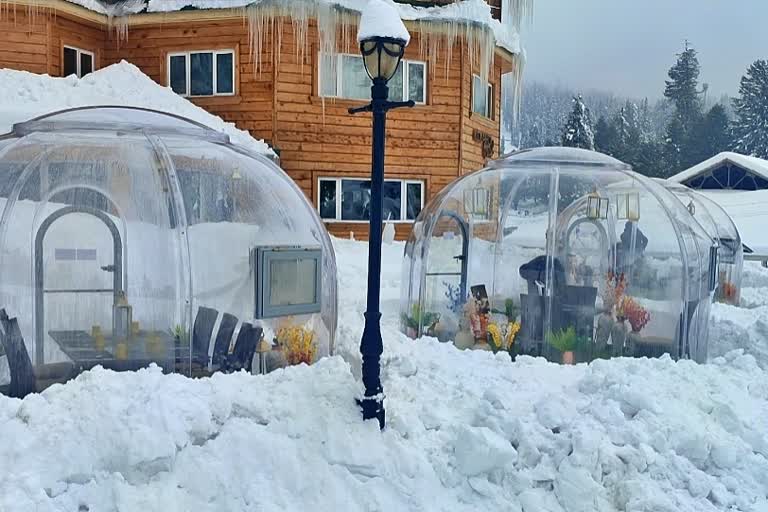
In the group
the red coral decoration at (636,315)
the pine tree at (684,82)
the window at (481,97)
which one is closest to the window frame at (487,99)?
the window at (481,97)

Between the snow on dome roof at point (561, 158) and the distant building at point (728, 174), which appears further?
the distant building at point (728, 174)

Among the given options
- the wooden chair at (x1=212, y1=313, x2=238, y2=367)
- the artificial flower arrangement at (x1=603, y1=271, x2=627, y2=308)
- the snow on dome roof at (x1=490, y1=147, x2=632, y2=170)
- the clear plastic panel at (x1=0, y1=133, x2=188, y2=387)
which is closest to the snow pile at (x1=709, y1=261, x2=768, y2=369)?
the artificial flower arrangement at (x1=603, y1=271, x2=627, y2=308)

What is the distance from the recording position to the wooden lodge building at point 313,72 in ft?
45.9

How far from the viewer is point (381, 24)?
414 cm

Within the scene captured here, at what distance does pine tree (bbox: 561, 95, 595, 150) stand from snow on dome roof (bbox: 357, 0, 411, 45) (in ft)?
109

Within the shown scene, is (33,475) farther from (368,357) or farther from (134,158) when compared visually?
(134,158)

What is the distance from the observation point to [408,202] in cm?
1507

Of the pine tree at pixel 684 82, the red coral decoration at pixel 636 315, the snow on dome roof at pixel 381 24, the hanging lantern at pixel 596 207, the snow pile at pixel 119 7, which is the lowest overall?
the red coral decoration at pixel 636 315

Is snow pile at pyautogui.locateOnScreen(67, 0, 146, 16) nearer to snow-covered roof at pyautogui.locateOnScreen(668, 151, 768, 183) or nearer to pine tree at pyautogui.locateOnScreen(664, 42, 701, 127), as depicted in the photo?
snow-covered roof at pyautogui.locateOnScreen(668, 151, 768, 183)

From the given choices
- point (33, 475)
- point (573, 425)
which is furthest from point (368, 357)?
point (33, 475)

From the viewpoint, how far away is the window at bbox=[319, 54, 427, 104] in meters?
14.4

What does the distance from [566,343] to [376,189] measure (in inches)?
120

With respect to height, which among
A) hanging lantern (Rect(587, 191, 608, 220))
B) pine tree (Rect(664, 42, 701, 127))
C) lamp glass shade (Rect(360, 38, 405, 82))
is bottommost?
hanging lantern (Rect(587, 191, 608, 220))

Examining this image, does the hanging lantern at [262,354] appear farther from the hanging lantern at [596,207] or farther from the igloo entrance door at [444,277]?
the hanging lantern at [596,207]
